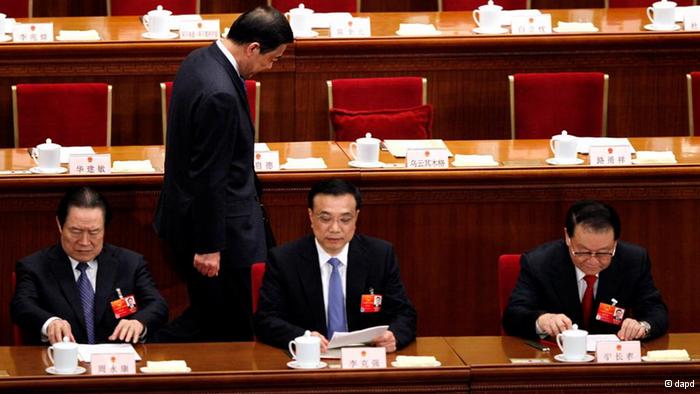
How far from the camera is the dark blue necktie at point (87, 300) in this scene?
180 inches

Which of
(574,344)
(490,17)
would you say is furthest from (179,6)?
(574,344)

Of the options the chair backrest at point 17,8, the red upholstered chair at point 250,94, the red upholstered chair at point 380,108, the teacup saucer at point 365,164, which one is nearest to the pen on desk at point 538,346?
the teacup saucer at point 365,164

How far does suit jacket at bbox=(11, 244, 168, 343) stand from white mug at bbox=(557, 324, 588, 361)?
1.22 m

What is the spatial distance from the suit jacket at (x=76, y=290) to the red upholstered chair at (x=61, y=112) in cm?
129

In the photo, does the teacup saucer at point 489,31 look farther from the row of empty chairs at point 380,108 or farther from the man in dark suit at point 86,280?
the man in dark suit at point 86,280

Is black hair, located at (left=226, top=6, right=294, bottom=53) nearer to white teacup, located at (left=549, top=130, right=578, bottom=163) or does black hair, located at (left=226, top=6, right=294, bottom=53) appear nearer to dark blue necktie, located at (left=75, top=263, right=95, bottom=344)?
dark blue necktie, located at (left=75, top=263, right=95, bottom=344)

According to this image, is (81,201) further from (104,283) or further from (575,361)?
(575,361)

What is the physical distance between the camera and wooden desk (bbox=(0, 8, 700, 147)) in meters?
6.01

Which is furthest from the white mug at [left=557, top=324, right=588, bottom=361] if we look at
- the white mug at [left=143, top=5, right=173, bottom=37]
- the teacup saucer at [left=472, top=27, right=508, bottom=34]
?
the white mug at [left=143, top=5, right=173, bottom=37]

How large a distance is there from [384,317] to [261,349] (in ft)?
1.59

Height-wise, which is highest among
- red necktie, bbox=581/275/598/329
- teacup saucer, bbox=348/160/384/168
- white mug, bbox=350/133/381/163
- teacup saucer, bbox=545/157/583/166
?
white mug, bbox=350/133/381/163

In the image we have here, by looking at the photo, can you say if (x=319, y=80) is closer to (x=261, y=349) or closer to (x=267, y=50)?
(x=267, y=50)

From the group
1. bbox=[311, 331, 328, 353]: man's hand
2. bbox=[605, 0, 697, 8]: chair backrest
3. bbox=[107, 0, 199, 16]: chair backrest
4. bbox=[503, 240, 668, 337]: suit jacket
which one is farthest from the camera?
bbox=[605, 0, 697, 8]: chair backrest

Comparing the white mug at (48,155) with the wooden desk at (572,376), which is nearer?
the wooden desk at (572,376)
